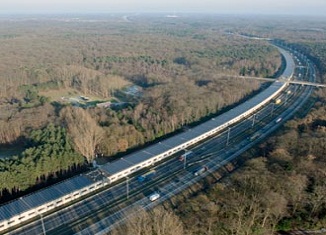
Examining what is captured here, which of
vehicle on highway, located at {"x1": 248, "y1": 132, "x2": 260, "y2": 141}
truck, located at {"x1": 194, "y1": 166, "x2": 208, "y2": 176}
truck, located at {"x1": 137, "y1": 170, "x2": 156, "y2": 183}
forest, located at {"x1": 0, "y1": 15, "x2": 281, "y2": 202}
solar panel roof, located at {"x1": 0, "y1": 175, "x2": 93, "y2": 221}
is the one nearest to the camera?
solar panel roof, located at {"x1": 0, "y1": 175, "x2": 93, "y2": 221}

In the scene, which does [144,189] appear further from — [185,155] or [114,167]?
[185,155]

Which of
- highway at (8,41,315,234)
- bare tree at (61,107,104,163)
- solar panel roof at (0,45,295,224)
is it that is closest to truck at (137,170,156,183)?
highway at (8,41,315,234)

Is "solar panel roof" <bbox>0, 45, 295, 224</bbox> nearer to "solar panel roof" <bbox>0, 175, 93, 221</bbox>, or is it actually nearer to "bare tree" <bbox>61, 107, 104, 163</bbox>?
"solar panel roof" <bbox>0, 175, 93, 221</bbox>

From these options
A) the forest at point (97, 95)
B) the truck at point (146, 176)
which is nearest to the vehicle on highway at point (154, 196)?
the truck at point (146, 176)

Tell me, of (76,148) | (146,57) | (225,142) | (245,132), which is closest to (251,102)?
(245,132)

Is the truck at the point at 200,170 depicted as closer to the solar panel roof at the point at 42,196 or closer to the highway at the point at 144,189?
the highway at the point at 144,189
